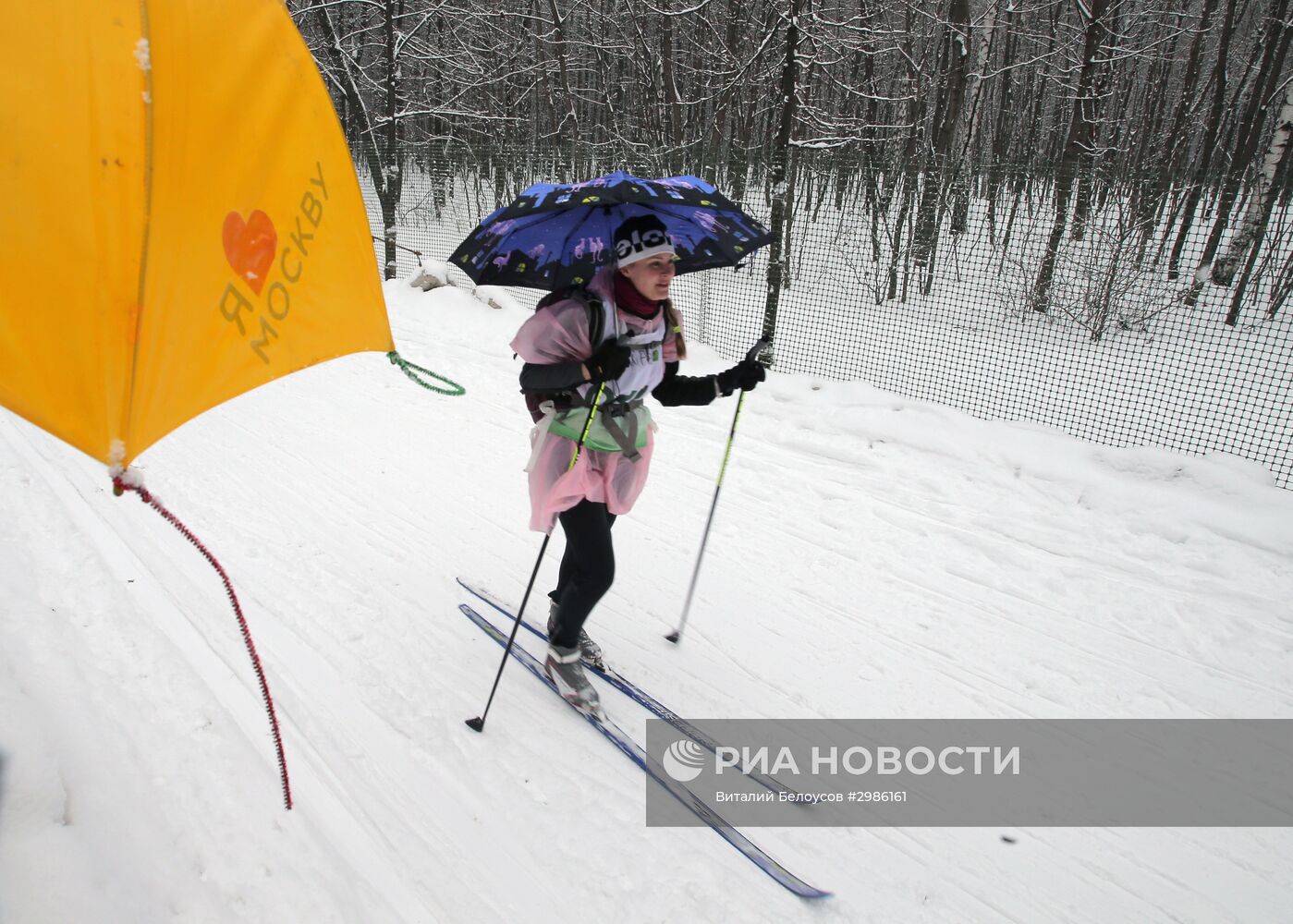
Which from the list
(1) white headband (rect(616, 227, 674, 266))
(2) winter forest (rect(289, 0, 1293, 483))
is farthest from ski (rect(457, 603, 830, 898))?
(2) winter forest (rect(289, 0, 1293, 483))

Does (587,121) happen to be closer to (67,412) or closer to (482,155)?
(482,155)

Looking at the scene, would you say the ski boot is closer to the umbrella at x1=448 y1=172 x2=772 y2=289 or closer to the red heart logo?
the umbrella at x1=448 y1=172 x2=772 y2=289

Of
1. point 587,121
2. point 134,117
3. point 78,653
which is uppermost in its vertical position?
point 587,121

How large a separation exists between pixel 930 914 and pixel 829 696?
3.44 ft

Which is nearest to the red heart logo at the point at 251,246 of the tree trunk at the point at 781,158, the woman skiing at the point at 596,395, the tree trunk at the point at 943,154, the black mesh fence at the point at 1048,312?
the woman skiing at the point at 596,395

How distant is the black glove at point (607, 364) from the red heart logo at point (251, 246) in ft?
3.61

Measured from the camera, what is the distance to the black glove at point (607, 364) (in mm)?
2518

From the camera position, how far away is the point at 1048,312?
33.3ft

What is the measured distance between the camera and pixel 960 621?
380cm

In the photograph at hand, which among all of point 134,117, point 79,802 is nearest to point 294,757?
point 79,802

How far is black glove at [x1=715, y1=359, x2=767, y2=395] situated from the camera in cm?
309

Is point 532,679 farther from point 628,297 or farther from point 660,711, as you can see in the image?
point 628,297

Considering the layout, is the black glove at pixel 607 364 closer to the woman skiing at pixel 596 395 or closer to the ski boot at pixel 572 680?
the woman skiing at pixel 596 395

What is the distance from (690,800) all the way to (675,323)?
6.20 feet
